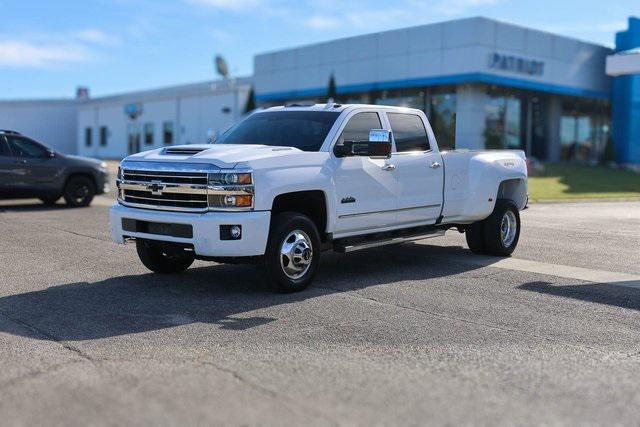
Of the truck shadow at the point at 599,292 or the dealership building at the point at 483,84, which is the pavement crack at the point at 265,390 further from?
the dealership building at the point at 483,84

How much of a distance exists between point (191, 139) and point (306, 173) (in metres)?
45.5

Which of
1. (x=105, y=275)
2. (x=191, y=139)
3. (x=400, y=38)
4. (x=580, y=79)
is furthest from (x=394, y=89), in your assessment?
(x=105, y=275)

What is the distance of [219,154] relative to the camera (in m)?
7.20

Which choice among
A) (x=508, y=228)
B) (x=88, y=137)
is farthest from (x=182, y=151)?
(x=88, y=137)

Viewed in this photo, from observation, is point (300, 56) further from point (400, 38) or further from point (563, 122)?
point (563, 122)

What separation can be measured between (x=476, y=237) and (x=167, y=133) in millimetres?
47146

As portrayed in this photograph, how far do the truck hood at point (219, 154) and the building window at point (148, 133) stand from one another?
5063 cm

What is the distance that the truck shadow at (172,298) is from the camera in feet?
19.7

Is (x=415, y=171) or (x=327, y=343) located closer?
(x=327, y=343)

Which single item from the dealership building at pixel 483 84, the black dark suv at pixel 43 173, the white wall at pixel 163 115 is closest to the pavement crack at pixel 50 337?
the black dark suv at pixel 43 173

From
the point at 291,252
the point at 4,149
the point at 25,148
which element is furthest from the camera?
the point at 25,148

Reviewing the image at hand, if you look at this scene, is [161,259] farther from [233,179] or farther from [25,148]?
[25,148]

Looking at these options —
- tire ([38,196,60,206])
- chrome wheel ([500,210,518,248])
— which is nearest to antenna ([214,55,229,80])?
tire ([38,196,60,206])

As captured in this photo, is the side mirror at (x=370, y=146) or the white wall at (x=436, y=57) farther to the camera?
the white wall at (x=436, y=57)
